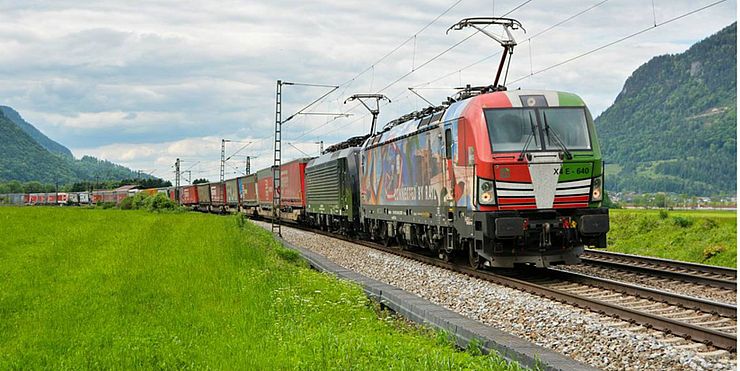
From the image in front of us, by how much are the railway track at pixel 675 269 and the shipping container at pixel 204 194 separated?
201ft

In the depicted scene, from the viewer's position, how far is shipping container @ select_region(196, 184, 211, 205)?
257 ft

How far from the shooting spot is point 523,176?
1451 cm

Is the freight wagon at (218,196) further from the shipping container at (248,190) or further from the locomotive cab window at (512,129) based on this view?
the locomotive cab window at (512,129)

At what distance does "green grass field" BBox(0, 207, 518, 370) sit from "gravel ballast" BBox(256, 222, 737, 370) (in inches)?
60.4

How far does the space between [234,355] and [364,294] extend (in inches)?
168

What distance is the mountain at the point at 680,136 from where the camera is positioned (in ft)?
448

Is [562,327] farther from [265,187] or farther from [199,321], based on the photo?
[265,187]

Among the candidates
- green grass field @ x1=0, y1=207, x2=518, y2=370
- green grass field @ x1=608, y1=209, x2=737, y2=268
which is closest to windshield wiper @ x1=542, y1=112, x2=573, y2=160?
green grass field @ x1=0, y1=207, x2=518, y2=370

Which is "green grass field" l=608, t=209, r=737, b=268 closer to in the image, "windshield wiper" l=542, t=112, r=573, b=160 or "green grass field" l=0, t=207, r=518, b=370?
"windshield wiper" l=542, t=112, r=573, b=160

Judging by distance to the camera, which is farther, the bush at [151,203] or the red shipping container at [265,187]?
the bush at [151,203]

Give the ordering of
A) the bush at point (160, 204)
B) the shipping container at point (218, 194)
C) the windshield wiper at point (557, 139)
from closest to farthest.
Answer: the windshield wiper at point (557, 139)
the bush at point (160, 204)
the shipping container at point (218, 194)

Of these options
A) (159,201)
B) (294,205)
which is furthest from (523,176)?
(159,201)

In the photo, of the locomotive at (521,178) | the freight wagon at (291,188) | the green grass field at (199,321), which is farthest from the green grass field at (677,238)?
the freight wagon at (291,188)

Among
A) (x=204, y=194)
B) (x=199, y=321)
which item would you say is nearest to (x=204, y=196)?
(x=204, y=194)
